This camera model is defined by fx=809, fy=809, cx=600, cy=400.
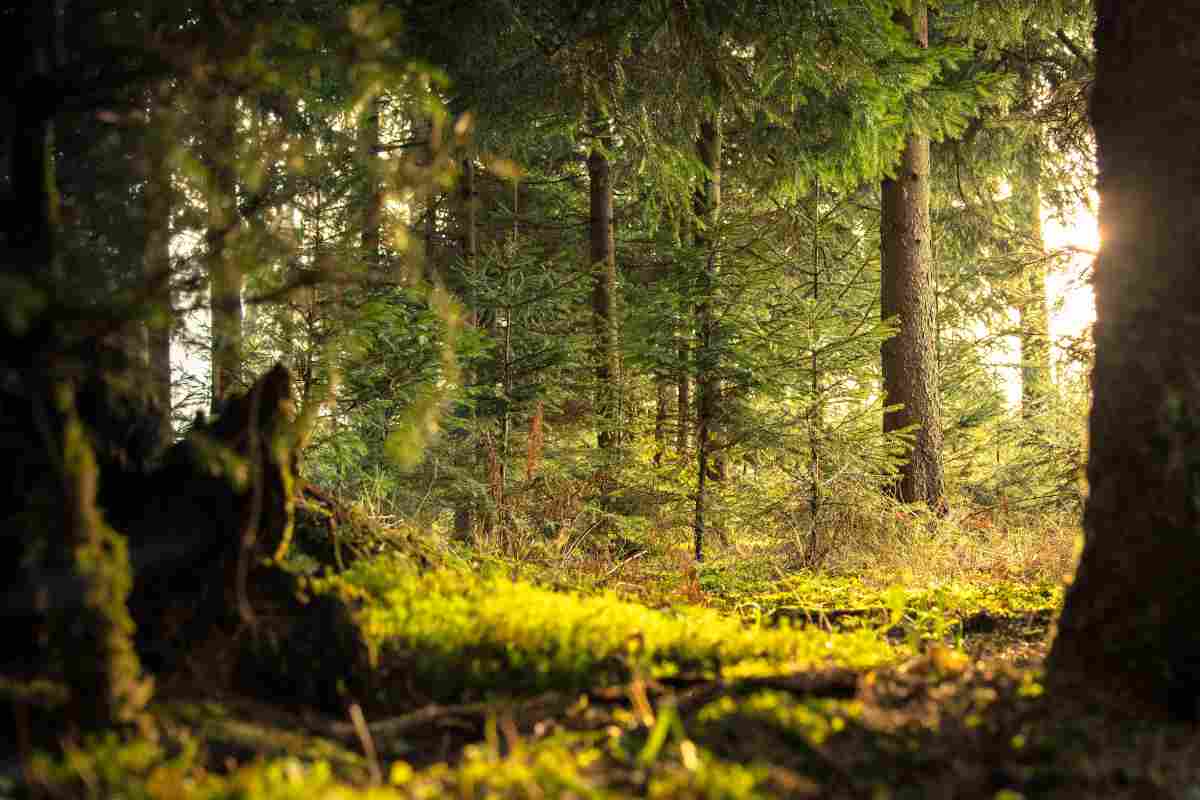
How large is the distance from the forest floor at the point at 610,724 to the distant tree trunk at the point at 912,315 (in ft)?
21.2

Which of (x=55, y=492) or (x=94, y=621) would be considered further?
(x=94, y=621)

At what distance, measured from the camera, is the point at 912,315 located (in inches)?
412

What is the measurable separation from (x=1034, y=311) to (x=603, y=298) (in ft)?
18.7

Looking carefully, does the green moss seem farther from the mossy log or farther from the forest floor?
the mossy log

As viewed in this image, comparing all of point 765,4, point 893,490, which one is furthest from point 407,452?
point 893,490

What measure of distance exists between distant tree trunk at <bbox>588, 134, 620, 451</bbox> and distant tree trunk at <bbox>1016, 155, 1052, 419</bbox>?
4.70m

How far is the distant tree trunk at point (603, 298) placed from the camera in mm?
10070

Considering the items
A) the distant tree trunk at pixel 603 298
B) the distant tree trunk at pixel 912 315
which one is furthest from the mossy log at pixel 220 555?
the distant tree trunk at pixel 912 315

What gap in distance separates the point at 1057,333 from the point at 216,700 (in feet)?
28.0

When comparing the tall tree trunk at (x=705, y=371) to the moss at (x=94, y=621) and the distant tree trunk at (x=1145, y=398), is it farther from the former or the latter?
the moss at (x=94, y=621)

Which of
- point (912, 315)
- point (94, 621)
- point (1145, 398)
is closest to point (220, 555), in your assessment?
point (94, 621)

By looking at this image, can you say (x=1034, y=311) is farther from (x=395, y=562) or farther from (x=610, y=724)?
(x=610, y=724)

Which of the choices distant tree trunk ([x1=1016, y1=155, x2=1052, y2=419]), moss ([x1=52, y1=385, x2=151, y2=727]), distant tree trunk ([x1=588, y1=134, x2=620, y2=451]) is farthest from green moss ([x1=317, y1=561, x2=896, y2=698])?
distant tree trunk ([x1=1016, y1=155, x2=1052, y2=419])

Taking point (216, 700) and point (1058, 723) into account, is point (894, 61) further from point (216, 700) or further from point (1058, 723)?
point (216, 700)
